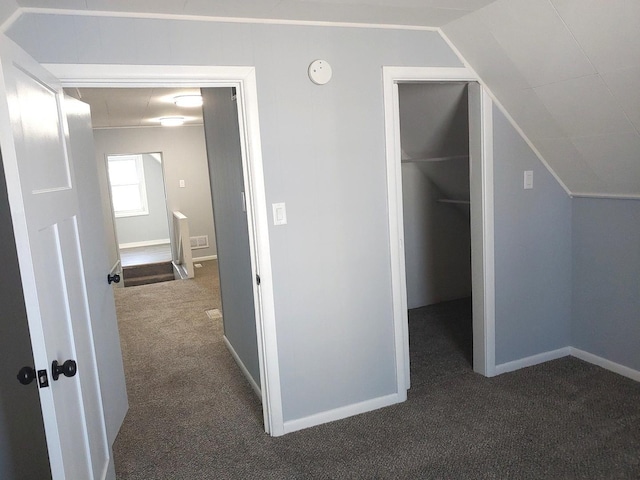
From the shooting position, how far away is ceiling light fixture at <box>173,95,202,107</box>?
475 centimetres

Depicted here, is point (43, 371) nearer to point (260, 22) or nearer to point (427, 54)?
point (260, 22)

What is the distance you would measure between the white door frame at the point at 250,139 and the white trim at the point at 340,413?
0.26 ft

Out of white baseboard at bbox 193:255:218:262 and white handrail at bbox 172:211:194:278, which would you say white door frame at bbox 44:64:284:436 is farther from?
white baseboard at bbox 193:255:218:262

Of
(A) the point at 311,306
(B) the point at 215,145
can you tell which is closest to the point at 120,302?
(B) the point at 215,145

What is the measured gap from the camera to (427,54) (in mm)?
2732

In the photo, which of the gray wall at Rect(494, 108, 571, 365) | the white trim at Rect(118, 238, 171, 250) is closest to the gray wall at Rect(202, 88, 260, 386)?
the gray wall at Rect(494, 108, 571, 365)

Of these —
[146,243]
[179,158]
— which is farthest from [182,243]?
[146,243]

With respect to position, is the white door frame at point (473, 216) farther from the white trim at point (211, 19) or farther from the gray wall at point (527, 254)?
the white trim at point (211, 19)

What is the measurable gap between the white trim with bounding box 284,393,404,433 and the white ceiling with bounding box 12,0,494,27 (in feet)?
6.79

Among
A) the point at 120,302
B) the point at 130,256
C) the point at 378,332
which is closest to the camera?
the point at 378,332

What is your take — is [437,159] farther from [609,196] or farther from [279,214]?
[279,214]

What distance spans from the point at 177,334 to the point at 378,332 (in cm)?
231

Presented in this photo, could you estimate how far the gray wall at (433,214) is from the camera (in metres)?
3.91

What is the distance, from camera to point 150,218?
10344mm
